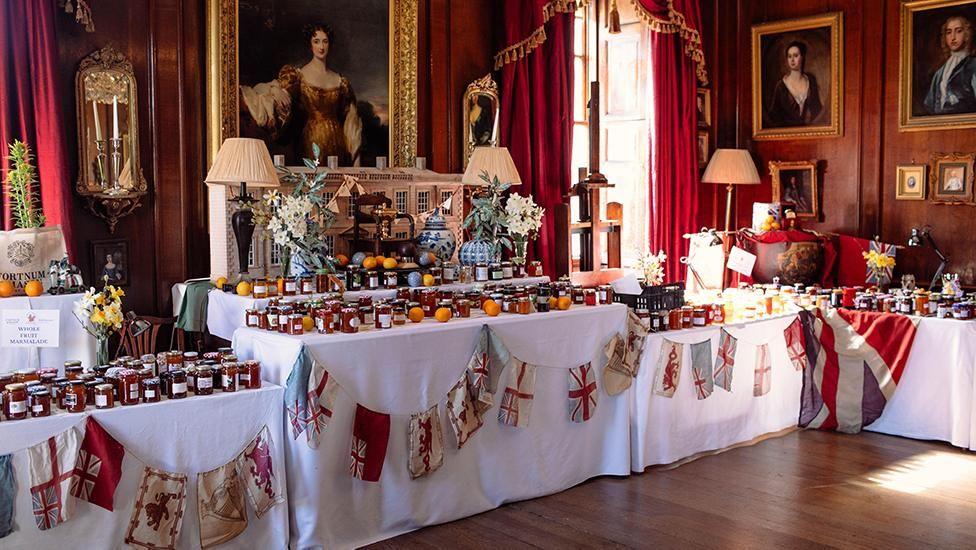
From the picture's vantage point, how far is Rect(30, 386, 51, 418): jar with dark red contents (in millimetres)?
3746

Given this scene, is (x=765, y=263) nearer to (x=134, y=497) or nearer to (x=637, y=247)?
(x=637, y=247)

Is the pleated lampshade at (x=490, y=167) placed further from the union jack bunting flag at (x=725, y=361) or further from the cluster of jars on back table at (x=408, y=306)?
the union jack bunting flag at (x=725, y=361)

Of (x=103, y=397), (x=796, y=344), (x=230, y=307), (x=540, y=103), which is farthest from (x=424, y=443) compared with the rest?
(x=540, y=103)

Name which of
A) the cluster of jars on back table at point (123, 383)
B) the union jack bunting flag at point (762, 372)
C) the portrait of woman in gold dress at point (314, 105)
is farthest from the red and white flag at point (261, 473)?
the union jack bunting flag at point (762, 372)

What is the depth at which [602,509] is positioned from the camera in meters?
5.18

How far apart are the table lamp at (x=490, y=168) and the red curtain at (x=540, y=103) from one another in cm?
88

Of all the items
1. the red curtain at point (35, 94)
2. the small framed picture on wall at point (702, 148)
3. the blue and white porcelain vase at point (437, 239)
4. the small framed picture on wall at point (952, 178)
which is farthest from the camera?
the small framed picture on wall at point (702, 148)

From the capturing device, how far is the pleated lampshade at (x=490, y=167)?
22.1 feet

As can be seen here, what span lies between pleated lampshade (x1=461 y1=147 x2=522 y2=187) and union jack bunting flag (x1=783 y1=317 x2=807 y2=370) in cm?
207

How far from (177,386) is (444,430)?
1.41 meters

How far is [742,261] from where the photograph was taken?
7617 millimetres

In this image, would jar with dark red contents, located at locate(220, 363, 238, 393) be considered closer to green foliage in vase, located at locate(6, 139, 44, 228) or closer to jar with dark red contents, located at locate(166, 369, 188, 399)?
jar with dark red contents, located at locate(166, 369, 188, 399)

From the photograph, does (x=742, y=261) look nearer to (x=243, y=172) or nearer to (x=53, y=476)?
(x=243, y=172)

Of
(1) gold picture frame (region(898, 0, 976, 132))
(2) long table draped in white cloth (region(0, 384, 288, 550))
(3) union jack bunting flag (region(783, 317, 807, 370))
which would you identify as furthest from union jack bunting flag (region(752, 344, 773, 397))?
(2) long table draped in white cloth (region(0, 384, 288, 550))
